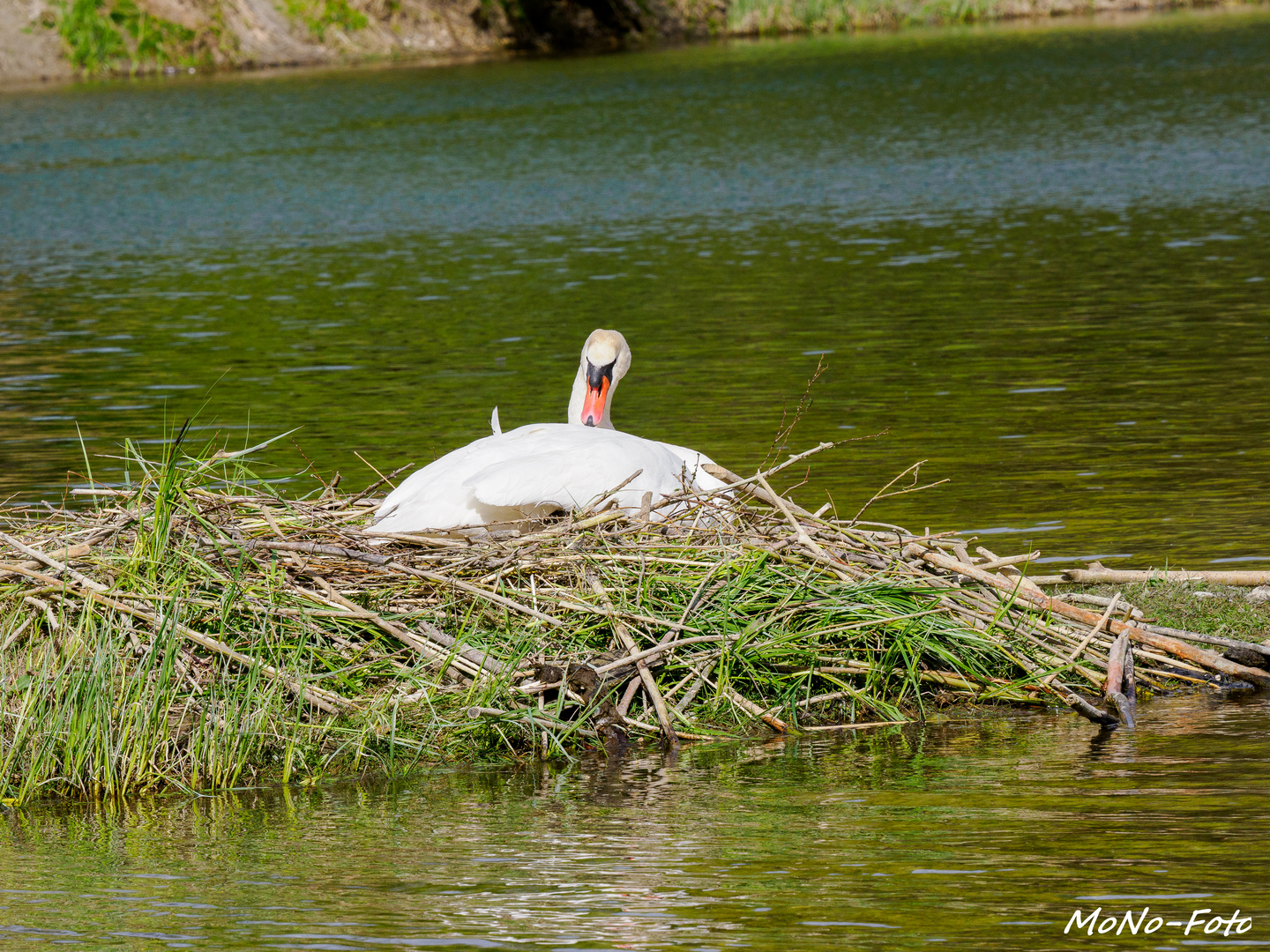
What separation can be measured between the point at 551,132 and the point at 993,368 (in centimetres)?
2490

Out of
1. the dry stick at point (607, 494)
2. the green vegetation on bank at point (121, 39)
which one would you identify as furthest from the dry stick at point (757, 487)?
the green vegetation on bank at point (121, 39)

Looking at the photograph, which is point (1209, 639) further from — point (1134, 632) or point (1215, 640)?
point (1134, 632)

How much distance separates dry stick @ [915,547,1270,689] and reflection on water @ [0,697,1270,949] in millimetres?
326

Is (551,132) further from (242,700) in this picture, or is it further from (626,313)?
(242,700)

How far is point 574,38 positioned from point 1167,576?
66.9 metres

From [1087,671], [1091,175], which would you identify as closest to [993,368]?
[1087,671]

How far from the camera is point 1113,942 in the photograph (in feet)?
14.3

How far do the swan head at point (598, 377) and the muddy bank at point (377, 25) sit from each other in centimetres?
5795

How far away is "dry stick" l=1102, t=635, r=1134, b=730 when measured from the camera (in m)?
6.64

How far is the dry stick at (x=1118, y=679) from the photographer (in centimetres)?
664

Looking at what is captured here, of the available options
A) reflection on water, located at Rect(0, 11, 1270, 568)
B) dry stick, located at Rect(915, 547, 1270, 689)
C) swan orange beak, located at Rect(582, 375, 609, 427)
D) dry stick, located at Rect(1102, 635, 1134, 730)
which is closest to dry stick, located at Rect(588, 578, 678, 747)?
dry stick, located at Rect(915, 547, 1270, 689)

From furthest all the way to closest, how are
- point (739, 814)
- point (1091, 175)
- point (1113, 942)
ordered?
point (1091, 175) → point (739, 814) → point (1113, 942)

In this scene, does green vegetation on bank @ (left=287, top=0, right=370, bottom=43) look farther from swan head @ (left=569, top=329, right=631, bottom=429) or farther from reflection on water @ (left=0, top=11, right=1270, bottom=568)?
swan head @ (left=569, top=329, right=631, bottom=429)

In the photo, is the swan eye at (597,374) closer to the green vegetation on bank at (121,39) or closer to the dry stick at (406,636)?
the dry stick at (406,636)
